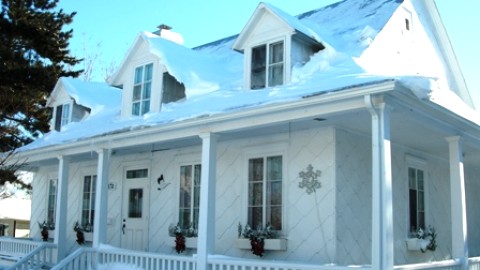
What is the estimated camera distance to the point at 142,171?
1427 cm

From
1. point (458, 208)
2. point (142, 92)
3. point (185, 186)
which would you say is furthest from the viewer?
point (142, 92)

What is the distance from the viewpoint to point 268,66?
36.6 ft

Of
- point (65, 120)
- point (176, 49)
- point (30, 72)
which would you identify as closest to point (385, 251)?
point (176, 49)

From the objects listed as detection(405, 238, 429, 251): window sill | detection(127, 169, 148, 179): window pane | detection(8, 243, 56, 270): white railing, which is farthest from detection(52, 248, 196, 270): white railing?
detection(405, 238, 429, 251): window sill

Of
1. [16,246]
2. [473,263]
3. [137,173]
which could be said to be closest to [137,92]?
[137,173]

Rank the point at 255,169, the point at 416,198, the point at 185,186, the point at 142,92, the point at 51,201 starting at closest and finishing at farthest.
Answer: the point at 255,169, the point at 416,198, the point at 185,186, the point at 142,92, the point at 51,201

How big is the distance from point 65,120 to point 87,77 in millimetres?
16972

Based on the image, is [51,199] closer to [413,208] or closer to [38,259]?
[38,259]

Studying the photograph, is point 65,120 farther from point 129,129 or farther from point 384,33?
point 384,33

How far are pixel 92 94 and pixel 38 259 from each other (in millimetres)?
5566

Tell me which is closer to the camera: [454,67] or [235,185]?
[235,185]

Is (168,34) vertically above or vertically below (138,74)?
above

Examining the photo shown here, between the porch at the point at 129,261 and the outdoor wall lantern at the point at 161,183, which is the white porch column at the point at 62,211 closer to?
the porch at the point at 129,261

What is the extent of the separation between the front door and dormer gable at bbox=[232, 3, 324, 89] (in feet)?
14.5
